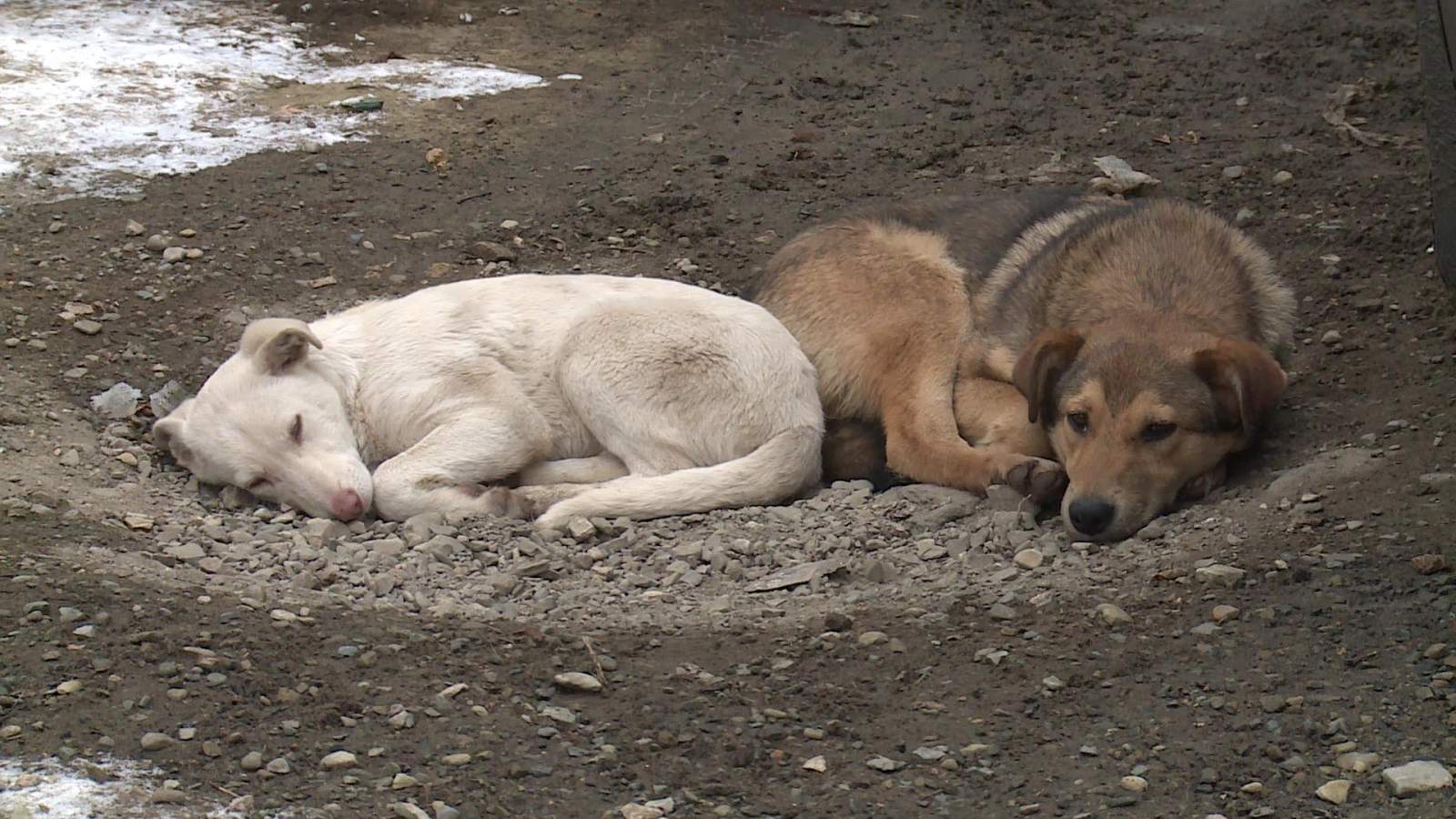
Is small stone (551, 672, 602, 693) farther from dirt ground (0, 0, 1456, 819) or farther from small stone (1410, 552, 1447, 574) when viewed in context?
small stone (1410, 552, 1447, 574)

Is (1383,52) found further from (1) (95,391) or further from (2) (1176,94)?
(1) (95,391)

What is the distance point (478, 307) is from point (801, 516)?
1682mm

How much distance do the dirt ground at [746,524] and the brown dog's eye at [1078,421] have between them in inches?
19.3

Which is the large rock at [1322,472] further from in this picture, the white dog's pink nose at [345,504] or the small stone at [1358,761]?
the white dog's pink nose at [345,504]

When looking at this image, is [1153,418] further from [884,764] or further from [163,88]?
[163,88]

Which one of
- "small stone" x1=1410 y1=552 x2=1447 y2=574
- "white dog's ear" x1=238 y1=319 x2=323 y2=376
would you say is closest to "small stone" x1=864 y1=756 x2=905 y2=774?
"small stone" x1=1410 y1=552 x2=1447 y2=574

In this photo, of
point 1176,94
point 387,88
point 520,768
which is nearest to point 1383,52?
point 1176,94

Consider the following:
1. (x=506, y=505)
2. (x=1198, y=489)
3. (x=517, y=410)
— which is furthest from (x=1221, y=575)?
(x=517, y=410)

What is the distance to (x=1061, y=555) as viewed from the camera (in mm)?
5367

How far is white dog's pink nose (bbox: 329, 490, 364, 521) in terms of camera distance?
5.84 m

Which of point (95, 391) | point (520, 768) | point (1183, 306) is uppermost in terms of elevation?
point (1183, 306)

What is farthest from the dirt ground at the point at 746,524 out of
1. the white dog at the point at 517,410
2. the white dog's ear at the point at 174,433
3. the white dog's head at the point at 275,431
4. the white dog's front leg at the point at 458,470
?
the white dog's front leg at the point at 458,470

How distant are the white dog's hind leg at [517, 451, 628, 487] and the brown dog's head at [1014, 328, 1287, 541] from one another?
1801mm

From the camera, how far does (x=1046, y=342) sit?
5977mm
